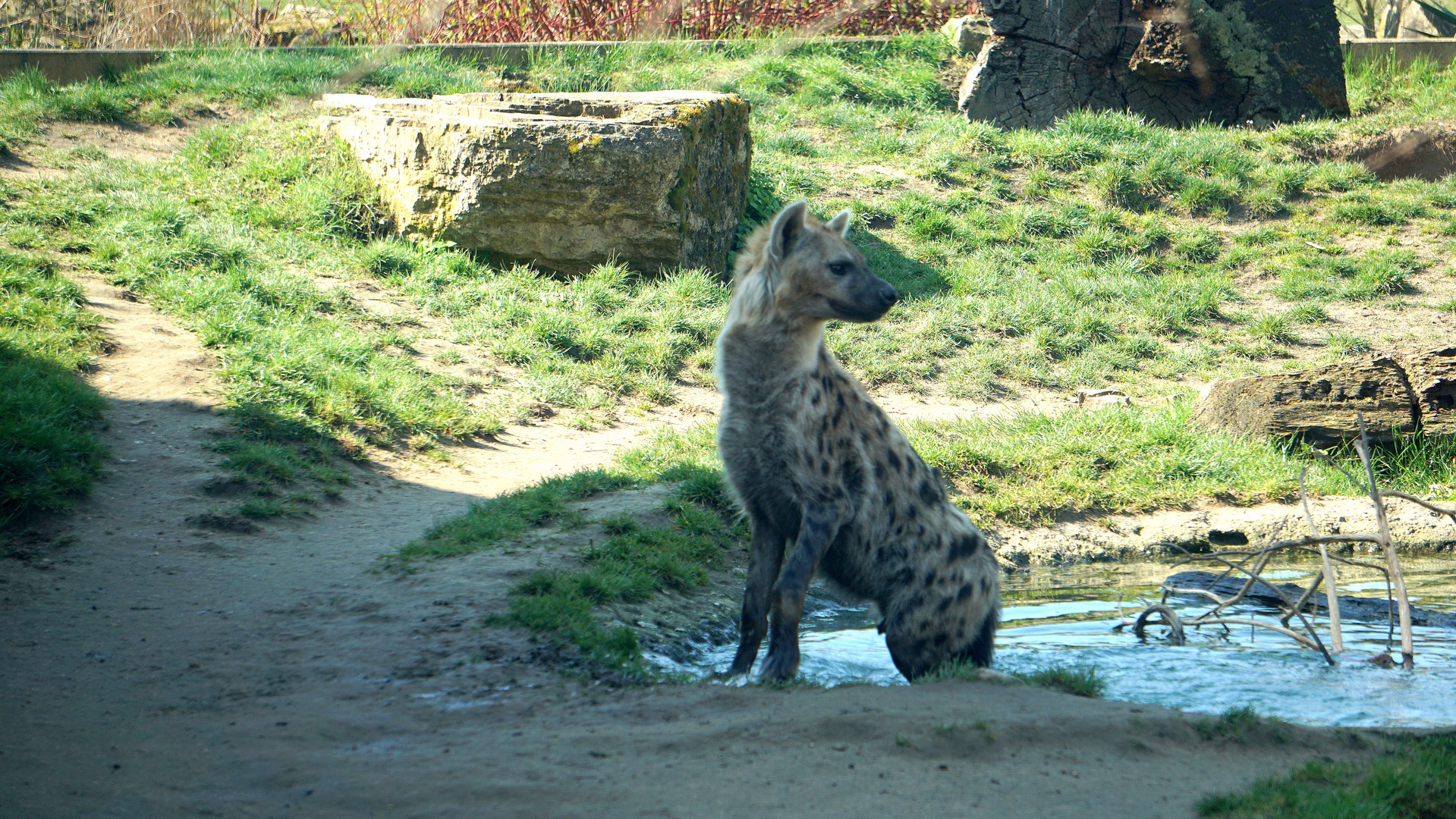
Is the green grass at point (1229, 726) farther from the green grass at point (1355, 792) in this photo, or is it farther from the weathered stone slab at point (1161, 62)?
the weathered stone slab at point (1161, 62)

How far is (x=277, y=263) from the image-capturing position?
6938 millimetres

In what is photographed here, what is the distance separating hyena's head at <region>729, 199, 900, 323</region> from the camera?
3.28 meters

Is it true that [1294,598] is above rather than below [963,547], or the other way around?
below

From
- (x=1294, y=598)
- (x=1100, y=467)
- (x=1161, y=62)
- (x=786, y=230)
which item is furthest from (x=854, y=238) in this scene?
(x=786, y=230)

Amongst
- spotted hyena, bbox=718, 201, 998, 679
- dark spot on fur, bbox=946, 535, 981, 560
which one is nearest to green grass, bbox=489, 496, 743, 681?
spotted hyena, bbox=718, 201, 998, 679

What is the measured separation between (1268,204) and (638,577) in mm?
7390

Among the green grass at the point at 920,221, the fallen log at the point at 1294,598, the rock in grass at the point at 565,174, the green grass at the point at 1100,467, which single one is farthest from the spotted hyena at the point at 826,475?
the rock in grass at the point at 565,174

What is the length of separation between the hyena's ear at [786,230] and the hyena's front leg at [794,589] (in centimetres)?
83

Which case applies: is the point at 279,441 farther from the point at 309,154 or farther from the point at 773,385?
the point at 309,154

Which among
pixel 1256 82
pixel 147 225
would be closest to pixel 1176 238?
pixel 1256 82

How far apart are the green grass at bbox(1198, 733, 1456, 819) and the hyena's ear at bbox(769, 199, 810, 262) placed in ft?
6.41

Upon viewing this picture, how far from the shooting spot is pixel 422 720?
8.39ft

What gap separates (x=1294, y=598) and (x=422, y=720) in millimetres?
3421

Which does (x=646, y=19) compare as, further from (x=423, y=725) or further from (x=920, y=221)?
(x=423, y=725)
